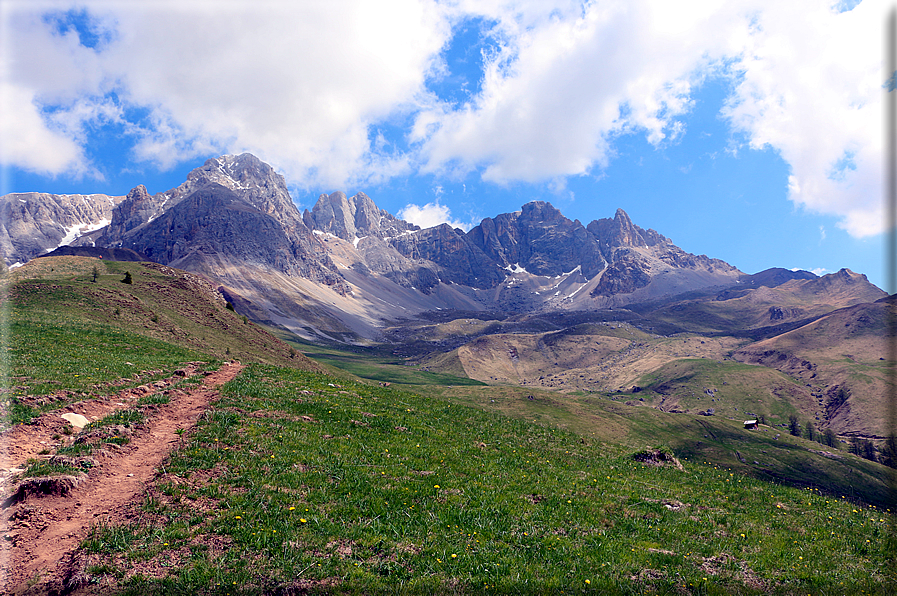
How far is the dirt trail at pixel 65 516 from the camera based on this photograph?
9.60m

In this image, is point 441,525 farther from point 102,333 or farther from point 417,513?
point 102,333

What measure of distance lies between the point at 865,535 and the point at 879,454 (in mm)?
234317

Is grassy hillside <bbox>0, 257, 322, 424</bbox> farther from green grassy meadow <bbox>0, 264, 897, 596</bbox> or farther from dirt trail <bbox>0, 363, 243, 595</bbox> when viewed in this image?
dirt trail <bbox>0, 363, 243, 595</bbox>

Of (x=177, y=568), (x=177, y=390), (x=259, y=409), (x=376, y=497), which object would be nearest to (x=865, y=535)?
(x=376, y=497)

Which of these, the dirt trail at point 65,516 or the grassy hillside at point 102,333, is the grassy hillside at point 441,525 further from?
the grassy hillside at point 102,333

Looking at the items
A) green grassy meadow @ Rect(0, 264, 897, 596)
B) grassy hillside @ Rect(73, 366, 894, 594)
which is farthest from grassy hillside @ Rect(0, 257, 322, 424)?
grassy hillside @ Rect(73, 366, 894, 594)

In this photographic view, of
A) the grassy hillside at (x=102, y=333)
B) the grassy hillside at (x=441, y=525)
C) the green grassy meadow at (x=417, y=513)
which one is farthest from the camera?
the grassy hillside at (x=102, y=333)

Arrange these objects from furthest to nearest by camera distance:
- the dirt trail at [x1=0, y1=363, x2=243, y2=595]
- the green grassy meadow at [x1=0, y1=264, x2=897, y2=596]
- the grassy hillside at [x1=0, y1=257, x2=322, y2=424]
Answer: the grassy hillside at [x1=0, y1=257, x2=322, y2=424] → the green grassy meadow at [x1=0, y1=264, x2=897, y2=596] → the dirt trail at [x1=0, y1=363, x2=243, y2=595]

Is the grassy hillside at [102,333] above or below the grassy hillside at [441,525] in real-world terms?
above

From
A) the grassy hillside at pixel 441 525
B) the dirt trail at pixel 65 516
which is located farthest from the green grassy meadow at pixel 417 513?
the dirt trail at pixel 65 516

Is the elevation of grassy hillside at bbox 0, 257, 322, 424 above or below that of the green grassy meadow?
above

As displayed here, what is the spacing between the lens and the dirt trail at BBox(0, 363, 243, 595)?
960cm

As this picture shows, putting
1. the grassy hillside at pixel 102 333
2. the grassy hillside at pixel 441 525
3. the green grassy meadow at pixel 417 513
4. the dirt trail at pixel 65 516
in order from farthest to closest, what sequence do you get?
the grassy hillside at pixel 102 333, the green grassy meadow at pixel 417 513, the grassy hillside at pixel 441 525, the dirt trail at pixel 65 516

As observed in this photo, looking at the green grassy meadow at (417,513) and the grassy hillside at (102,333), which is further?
the grassy hillside at (102,333)
